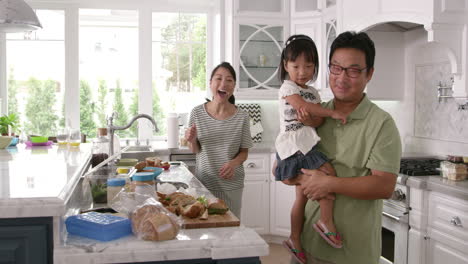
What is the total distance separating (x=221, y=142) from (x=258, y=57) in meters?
2.20

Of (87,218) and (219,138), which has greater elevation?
(219,138)

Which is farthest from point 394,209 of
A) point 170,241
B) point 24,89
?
point 24,89

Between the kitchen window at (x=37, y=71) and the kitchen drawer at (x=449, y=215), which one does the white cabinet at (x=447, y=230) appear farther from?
the kitchen window at (x=37, y=71)

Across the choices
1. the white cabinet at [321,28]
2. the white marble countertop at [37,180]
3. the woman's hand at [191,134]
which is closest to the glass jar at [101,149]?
the white marble countertop at [37,180]

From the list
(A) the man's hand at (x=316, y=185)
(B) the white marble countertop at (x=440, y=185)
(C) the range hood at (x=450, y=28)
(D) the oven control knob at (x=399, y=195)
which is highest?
(C) the range hood at (x=450, y=28)

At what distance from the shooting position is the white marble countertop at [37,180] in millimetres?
1555

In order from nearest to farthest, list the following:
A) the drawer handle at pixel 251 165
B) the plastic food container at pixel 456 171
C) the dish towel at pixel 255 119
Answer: the plastic food container at pixel 456 171 → the drawer handle at pixel 251 165 → the dish towel at pixel 255 119

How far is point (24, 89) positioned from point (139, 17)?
140 cm

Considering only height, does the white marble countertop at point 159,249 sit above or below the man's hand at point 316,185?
below

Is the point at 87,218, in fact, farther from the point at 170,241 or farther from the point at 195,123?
the point at 195,123

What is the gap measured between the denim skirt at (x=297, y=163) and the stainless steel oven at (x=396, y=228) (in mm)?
1367

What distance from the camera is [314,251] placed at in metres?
1.75

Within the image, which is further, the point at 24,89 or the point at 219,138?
the point at 24,89

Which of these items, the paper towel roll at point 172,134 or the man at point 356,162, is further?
the paper towel roll at point 172,134
